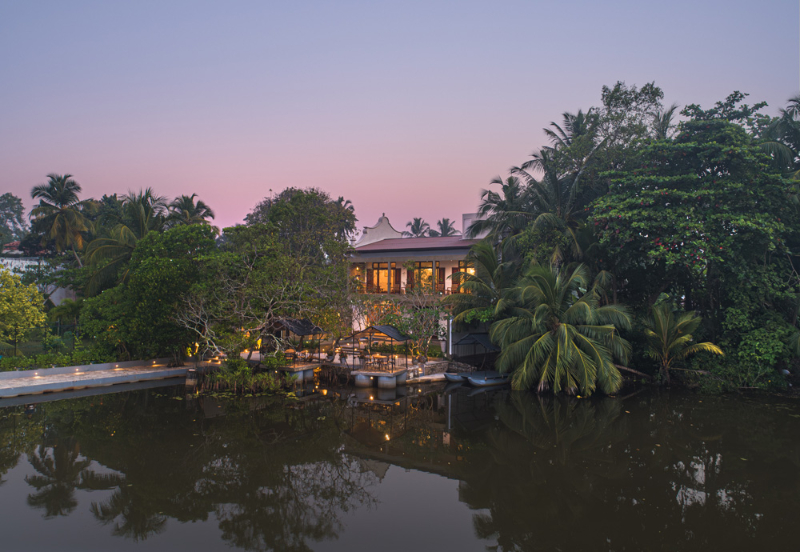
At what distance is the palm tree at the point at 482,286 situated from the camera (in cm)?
2081

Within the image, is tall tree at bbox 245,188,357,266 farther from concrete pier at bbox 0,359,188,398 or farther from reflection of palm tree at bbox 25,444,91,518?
reflection of palm tree at bbox 25,444,91,518

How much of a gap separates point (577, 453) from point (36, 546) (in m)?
10.6

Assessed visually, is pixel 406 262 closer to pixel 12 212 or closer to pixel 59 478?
pixel 59 478

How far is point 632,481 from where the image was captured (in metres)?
9.55

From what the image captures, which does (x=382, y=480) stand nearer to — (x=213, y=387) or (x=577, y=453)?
(x=577, y=453)

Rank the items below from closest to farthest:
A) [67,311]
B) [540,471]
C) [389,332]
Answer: [540,471] → [389,332] → [67,311]

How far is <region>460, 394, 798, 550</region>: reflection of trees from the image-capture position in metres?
7.50

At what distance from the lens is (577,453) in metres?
11.3

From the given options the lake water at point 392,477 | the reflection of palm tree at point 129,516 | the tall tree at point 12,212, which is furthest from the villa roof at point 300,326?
the tall tree at point 12,212

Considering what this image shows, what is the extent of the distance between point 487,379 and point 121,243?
60.1 feet

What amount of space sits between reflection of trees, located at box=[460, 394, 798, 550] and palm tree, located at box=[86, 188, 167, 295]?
62.3 feet

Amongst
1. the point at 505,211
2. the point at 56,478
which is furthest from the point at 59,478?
the point at 505,211

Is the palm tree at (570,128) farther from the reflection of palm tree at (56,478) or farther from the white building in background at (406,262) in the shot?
the reflection of palm tree at (56,478)

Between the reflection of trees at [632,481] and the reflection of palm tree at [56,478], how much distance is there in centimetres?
714
